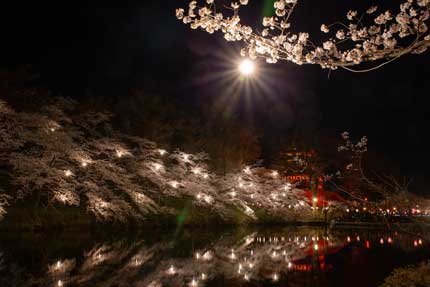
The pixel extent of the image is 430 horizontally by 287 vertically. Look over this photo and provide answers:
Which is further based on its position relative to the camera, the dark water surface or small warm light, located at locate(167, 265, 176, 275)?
small warm light, located at locate(167, 265, 176, 275)

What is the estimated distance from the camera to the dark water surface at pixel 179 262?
762 centimetres

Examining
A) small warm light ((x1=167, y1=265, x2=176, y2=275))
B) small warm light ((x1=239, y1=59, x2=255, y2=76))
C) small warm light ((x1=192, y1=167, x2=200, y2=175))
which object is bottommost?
small warm light ((x1=167, y1=265, x2=176, y2=275))

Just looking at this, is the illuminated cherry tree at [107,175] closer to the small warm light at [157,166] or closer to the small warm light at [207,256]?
the small warm light at [157,166]

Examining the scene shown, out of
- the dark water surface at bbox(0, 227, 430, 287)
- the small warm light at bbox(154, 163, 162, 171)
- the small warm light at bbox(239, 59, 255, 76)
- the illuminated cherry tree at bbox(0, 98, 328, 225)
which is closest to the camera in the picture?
the small warm light at bbox(239, 59, 255, 76)

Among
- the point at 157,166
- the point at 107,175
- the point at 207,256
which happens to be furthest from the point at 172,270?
the point at 157,166

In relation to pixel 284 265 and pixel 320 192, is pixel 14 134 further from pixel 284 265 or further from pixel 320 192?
pixel 320 192

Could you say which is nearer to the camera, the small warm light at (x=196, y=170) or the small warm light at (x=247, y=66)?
the small warm light at (x=247, y=66)

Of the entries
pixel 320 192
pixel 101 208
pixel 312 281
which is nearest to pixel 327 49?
pixel 312 281

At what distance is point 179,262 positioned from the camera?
32.9 feet

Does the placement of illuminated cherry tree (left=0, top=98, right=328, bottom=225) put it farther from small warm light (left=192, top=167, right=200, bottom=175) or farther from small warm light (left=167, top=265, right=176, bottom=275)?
small warm light (left=167, top=265, right=176, bottom=275)

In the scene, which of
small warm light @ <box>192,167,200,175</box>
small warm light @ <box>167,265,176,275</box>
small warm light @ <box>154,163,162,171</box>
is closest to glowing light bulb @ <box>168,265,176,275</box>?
small warm light @ <box>167,265,176,275</box>

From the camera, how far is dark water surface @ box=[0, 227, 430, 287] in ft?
25.0

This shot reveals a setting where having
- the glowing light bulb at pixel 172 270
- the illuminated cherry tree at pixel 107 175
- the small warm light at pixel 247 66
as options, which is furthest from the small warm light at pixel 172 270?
the illuminated cherry tree at pixel 107 175

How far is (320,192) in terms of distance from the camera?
34625 millimetres
